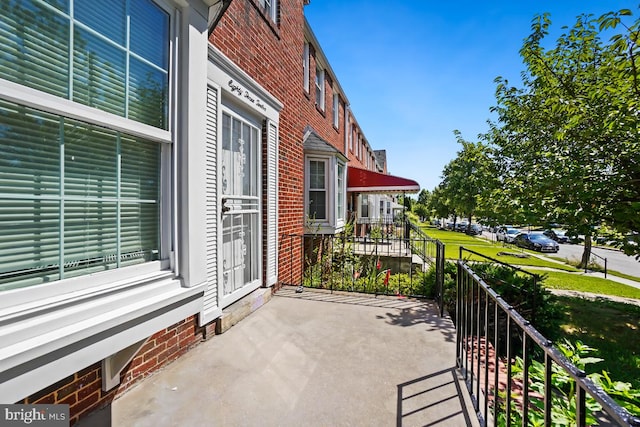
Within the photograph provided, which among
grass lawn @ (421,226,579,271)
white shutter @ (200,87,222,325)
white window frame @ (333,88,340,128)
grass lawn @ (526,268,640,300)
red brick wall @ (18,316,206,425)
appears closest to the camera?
red brick wall @ (18,316,206,425)

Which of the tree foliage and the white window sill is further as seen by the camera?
the tree foliage

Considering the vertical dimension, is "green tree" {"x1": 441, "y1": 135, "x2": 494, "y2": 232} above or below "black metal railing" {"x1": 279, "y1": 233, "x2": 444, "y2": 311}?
above

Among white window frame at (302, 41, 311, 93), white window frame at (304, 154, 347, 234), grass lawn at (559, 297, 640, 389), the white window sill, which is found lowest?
grass lawn at (559, 297, 640, 389)

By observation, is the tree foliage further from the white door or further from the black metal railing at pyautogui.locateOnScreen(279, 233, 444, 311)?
the white door

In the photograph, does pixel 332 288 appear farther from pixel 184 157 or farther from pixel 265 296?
pixel 184 157

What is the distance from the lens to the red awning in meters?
10.6

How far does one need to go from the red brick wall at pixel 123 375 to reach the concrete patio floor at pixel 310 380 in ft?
0.27

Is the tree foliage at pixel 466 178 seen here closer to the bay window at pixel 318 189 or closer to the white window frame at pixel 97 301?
the bay window at pixel 318 189

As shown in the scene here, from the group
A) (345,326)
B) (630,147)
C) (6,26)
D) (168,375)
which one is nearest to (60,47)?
(6,26)

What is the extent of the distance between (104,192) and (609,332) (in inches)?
399

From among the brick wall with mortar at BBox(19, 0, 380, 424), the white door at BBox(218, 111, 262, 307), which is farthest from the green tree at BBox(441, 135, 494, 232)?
the white door at BBox(218, 111, 262, 307)

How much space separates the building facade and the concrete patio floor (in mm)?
322

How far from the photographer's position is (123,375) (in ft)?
7.98

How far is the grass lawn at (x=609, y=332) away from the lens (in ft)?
17.0
